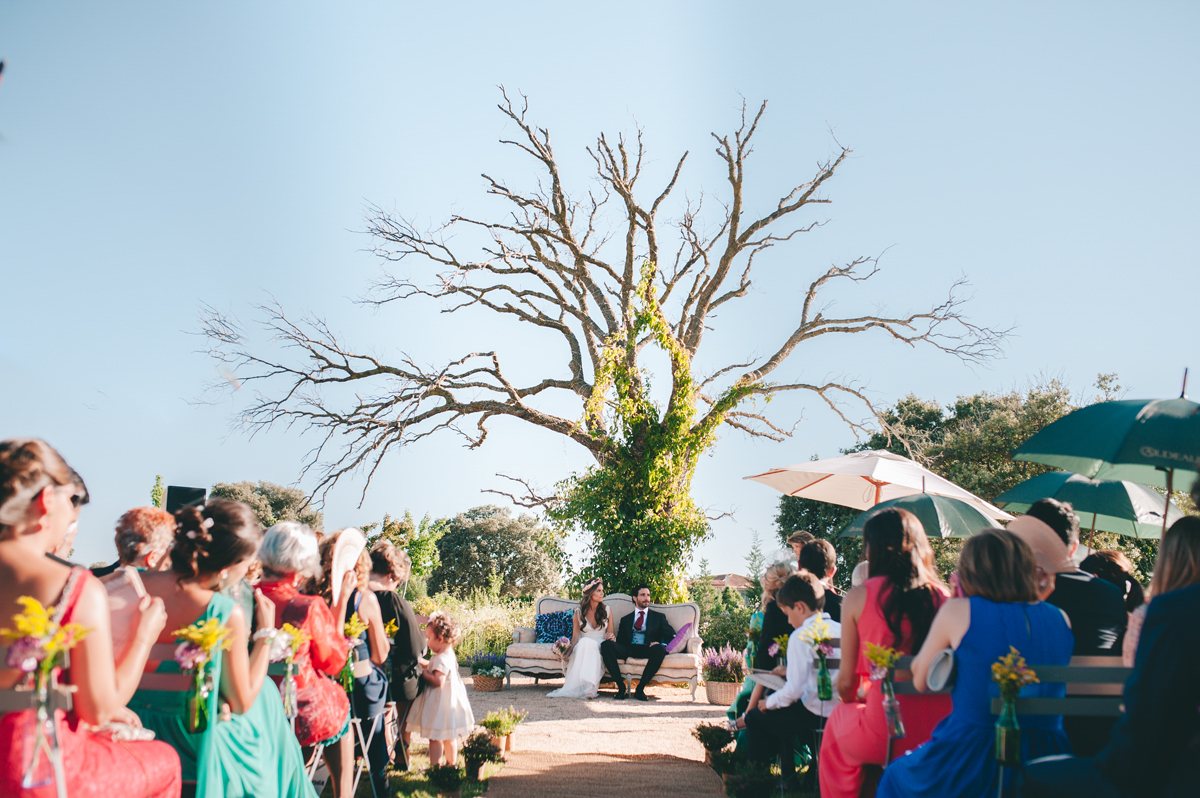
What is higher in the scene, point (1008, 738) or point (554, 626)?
point (1008, 738)

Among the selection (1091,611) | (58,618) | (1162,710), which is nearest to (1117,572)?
(1091,611)

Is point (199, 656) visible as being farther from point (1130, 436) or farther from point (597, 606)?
point (597, 606)

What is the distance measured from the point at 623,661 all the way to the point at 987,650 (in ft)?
29.0

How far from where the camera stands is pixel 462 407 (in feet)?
57.2

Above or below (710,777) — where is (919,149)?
above

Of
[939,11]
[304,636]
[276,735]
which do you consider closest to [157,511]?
[304,636]

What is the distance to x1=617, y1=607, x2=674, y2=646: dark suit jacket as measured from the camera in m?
11.2

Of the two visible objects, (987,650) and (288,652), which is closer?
(987,650)

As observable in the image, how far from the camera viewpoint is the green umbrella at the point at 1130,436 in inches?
151

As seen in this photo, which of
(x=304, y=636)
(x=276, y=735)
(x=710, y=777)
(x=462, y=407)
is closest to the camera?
(x=276, y=735)

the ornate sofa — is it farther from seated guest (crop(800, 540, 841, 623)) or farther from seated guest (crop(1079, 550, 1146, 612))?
seated guest (crop(1079, 550, 1146, 612))

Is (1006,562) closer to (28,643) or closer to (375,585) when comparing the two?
(28,643)

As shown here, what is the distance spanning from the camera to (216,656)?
2.92m

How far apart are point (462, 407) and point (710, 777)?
41.3 ft
